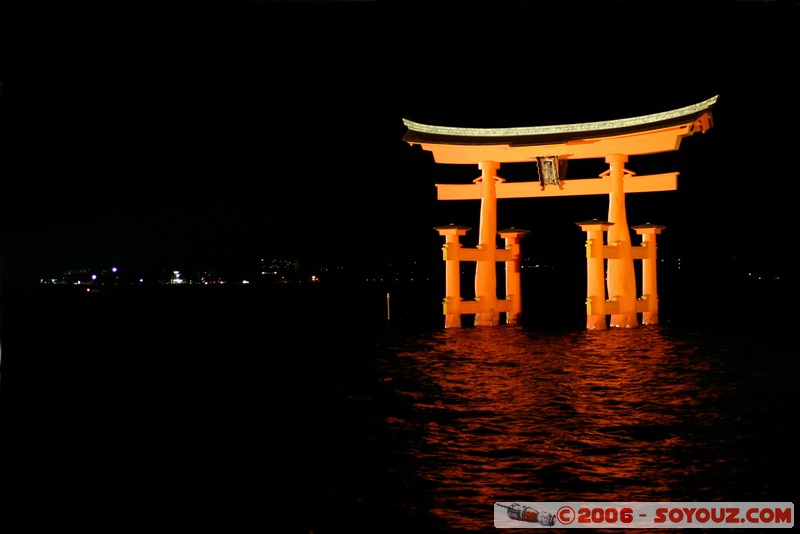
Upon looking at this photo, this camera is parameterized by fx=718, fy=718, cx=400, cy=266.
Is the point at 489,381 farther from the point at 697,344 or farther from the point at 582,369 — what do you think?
the point at 697,344

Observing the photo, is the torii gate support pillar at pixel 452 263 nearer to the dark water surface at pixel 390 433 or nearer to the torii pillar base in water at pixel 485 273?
the torii pillar base in water at pixel 485 273

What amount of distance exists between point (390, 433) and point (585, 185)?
42.0ft

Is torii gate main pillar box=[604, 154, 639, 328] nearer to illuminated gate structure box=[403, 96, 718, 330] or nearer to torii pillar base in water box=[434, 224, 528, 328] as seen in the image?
illuminated gate structure box=[403, 96, 718, 330]

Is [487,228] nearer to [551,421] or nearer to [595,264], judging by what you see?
[595,264]

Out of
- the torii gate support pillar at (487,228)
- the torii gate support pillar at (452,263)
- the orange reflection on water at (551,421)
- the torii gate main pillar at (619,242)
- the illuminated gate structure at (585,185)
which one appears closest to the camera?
the orange reflection on water at (551,421)

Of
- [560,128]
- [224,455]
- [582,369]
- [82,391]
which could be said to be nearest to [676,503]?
[224,455]

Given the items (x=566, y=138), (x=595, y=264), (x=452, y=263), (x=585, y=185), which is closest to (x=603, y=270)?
(x=595, y=264)

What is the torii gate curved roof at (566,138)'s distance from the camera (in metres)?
17.3

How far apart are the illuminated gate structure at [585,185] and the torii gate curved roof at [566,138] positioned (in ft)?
0.08

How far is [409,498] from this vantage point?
6.30 meters

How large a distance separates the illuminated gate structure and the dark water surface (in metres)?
1.84

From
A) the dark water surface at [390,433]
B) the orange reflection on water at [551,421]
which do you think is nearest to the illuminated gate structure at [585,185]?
the dark water surface at [390,433]

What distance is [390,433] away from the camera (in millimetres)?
8992

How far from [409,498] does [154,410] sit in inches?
249
